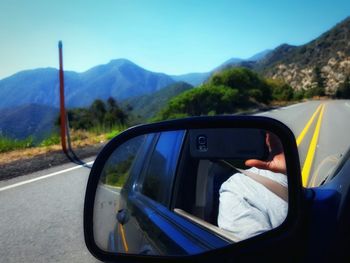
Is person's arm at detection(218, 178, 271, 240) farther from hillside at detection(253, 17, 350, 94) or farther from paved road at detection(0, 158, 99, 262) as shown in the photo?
hillside at detection(253, 17, 350, 94)

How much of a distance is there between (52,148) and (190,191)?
11431mm

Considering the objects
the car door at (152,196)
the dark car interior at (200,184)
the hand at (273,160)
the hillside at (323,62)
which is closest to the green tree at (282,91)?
the hillside at (323,62)

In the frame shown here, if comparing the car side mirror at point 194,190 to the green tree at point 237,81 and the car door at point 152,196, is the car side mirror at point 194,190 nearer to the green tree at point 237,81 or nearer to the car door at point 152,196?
the car door at point 152,196

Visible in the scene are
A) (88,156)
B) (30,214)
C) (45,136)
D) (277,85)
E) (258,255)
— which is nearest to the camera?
(258,255)

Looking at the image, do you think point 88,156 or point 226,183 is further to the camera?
point 88,156

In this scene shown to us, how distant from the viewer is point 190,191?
1.69 meters

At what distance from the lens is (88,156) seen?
436 inches

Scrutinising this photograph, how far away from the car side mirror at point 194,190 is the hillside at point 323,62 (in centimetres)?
12784

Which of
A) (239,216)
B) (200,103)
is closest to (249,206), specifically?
(239,216)

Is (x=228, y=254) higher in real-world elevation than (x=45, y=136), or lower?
higher

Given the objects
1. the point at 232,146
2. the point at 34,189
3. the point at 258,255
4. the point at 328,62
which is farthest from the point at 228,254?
the point at 328,62

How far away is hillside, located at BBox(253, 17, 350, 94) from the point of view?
130250 mm

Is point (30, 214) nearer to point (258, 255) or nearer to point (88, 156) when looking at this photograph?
point (258, 255)

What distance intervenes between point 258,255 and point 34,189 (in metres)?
6.29
